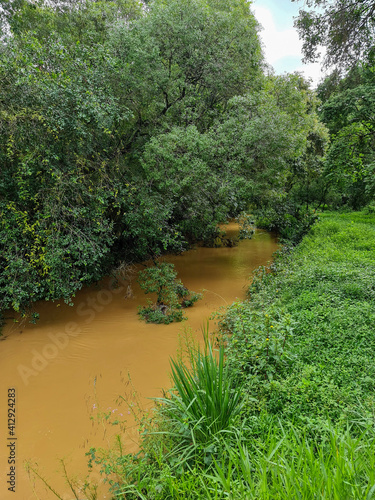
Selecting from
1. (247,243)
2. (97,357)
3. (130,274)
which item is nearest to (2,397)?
(97,357)

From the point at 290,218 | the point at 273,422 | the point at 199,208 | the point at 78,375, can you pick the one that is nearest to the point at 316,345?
the point at 273,422

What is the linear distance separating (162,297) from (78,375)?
2.70 meters

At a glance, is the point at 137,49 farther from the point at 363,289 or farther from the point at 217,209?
the point at 363,289

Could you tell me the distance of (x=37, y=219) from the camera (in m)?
5.57

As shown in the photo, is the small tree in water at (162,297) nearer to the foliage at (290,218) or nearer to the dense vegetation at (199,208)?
the dense vegetation at (199,208)

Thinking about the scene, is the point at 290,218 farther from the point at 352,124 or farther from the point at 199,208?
the point at 199,208

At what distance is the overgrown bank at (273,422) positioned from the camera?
5.68ft

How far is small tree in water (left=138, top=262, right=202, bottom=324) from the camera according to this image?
650 centimetres

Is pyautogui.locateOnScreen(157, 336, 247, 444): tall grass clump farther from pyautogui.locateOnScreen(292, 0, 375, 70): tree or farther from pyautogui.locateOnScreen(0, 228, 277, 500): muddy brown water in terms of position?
pyautogui.locateOnScreen(292, 0, 375, 70): tree

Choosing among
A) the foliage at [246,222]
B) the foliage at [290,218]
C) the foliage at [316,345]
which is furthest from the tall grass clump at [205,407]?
the foliage at [290,218]

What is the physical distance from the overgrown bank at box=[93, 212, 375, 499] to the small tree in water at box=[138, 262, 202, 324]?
279cm

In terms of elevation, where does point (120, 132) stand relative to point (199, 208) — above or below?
above

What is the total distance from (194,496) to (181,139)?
21.1 ft

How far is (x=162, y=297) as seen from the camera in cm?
699
